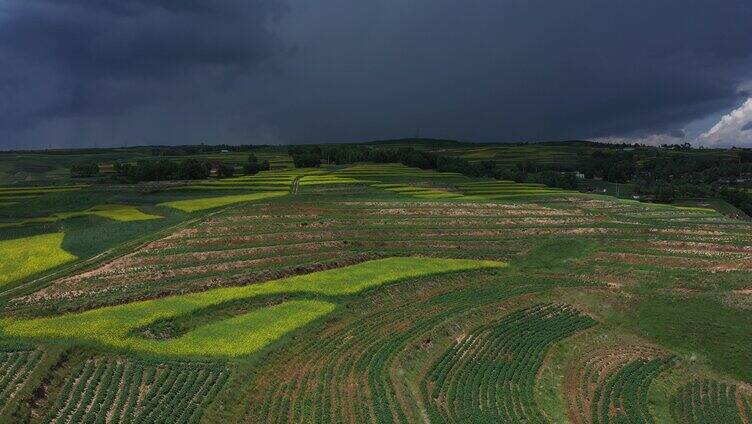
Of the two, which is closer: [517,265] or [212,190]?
[517,265]

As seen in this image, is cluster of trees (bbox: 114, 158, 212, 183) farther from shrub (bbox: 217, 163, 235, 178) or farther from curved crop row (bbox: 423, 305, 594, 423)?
curved crop row (bbox: 423, 305, 594, 423)

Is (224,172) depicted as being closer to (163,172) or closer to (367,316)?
(163,172)

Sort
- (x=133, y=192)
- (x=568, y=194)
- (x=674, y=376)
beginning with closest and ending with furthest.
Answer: (x=674, y=376), (x=133, y=192), (x=568, y=194)

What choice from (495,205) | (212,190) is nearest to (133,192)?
(212,190)

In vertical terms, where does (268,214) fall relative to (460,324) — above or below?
above

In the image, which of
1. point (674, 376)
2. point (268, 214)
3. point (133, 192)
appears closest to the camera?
point (674, 376)

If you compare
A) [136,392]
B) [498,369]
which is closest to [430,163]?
[498,369]

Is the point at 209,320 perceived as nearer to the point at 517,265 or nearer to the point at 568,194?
the point at 517,265

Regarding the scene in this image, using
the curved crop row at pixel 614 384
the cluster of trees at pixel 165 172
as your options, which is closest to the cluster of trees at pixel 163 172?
the cluster of trees at pixel 165 172
